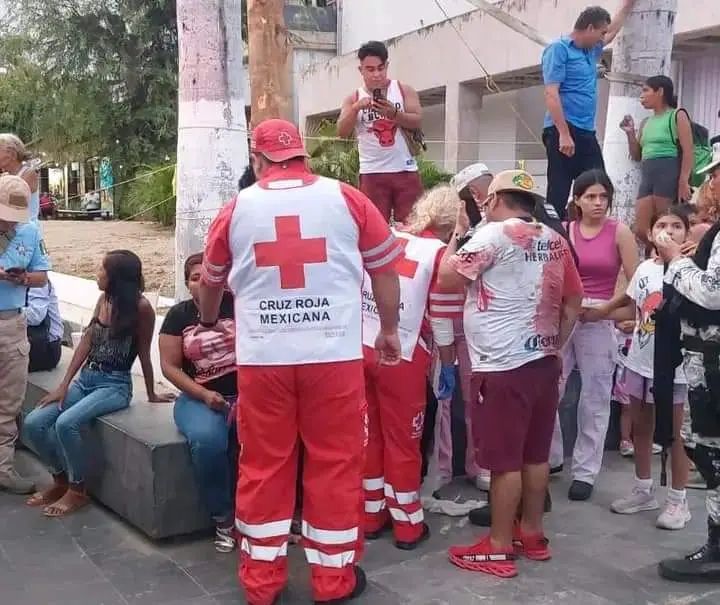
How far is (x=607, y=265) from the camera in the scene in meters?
4.88

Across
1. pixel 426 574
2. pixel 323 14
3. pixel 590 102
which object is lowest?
pixel 426 574

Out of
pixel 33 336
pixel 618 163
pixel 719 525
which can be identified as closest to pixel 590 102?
pixel 618 163

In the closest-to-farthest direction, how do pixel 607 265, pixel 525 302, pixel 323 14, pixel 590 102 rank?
pixel 525 302 < pixel 607 265 < pixel 590 102 < pixel 323 14

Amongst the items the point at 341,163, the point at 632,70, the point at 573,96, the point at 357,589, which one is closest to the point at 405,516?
the point at 357,589

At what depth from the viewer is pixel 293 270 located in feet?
11.3

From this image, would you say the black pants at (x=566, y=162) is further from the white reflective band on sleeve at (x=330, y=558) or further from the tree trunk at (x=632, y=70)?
the white reflective band on sleeve at (x=330, y=558)

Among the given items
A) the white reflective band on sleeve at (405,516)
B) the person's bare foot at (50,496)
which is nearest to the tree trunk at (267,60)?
the person's bare foot at (50,496)

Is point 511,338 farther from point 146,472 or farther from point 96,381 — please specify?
point 96,381

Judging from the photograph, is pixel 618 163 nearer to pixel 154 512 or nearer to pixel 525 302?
pixel 525 302

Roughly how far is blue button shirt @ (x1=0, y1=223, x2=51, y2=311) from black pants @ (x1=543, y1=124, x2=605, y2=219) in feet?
11.8

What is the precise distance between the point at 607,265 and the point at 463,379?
1.02 m

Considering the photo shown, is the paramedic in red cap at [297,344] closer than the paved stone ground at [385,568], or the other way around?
the paramedic in red cap at [297,344]

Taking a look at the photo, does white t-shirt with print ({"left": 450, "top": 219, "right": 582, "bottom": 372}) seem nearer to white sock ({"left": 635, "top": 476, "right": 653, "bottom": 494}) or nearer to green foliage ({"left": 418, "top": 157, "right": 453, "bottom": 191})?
white sock ({"left": 635, "top": 476, "right": 653, "bottom": 494})

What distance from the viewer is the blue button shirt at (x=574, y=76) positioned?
6.24 meters
